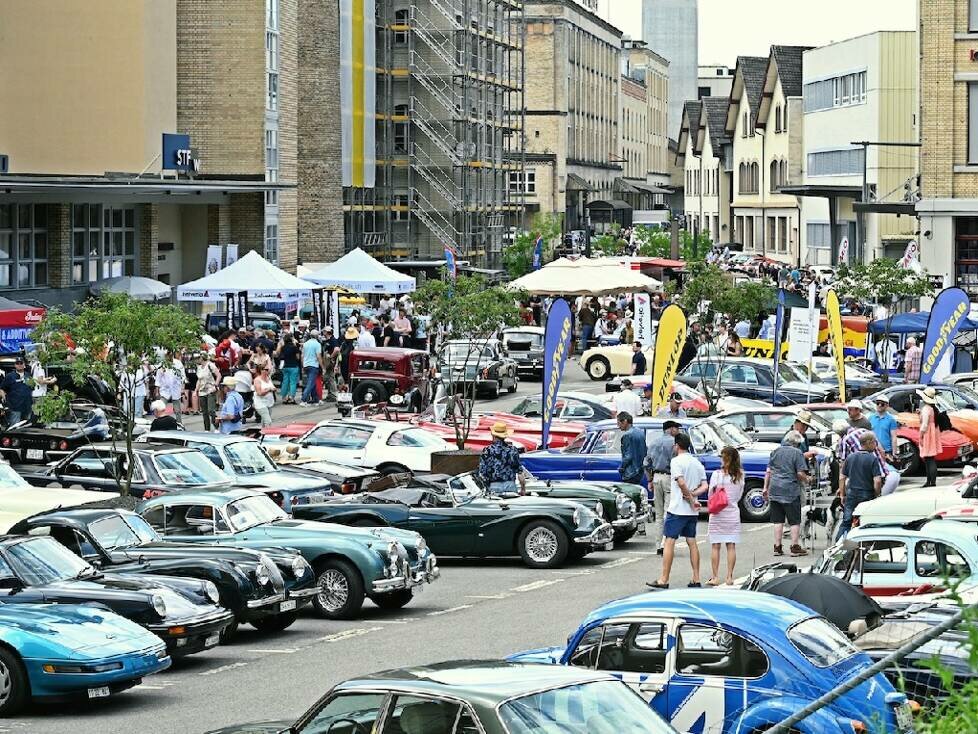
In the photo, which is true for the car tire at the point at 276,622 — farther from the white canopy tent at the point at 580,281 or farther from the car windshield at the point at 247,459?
the white canopy tent at the point at 580,281

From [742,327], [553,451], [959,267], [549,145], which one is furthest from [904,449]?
[549,145]

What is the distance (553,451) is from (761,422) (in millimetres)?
3900

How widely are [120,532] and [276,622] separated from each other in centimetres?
184

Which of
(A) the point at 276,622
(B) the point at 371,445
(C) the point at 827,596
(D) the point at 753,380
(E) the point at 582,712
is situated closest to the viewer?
(E) the point at 582,712

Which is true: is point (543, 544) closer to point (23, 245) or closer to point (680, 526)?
point (680, 526)

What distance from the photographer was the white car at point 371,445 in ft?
94.8

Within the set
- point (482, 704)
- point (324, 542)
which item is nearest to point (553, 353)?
point (324, 542)

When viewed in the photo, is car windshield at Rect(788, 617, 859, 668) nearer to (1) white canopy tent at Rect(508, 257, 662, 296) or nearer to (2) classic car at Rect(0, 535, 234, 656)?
(2) classic car at Rect(0, 535, 234, 656)

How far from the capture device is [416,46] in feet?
281

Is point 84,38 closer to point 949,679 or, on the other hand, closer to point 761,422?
point 761,422

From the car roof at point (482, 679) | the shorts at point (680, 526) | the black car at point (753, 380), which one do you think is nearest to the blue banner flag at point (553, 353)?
the black car at point (753, 380)

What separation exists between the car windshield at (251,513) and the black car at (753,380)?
1976 centimetres

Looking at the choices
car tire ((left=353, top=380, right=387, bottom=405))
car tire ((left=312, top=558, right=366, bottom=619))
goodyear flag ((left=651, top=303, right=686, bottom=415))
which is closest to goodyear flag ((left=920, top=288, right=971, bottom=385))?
goodyear flag ((left=651, top=303, right=686, bottom=415))

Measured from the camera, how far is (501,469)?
23625 mm
